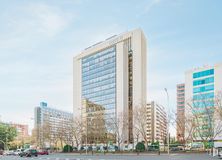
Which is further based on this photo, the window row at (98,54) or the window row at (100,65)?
the window row at (98,54)

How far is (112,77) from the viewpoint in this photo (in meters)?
139

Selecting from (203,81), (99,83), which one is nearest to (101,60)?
(99,83)

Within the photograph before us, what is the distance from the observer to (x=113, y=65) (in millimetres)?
139625

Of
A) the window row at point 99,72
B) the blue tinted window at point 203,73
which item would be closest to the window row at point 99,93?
the window row at point 99,72

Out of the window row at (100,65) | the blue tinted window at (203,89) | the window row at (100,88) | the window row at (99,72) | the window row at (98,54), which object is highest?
the window row at (98,54)

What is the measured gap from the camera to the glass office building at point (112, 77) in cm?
13075

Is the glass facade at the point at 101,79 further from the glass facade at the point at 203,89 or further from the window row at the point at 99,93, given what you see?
the glass facade at the point at 203,89

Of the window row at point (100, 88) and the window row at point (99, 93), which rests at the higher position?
the window row at point (100, 88)

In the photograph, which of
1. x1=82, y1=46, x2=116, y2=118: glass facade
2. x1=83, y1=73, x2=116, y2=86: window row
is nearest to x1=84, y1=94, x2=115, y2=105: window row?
x1=82, y1=46, x2=116, y2=118: glass facade

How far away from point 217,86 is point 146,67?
3674 cm

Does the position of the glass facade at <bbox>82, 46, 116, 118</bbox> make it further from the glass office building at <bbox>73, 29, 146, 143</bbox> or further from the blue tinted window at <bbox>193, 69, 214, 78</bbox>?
the blue tinted window at <bbox>193, 69, 214, 78</bbox>

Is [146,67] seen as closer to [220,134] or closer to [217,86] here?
[217,86]

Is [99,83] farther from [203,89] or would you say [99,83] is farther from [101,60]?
[203,89]

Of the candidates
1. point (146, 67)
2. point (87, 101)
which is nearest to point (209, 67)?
point (146, 67)
